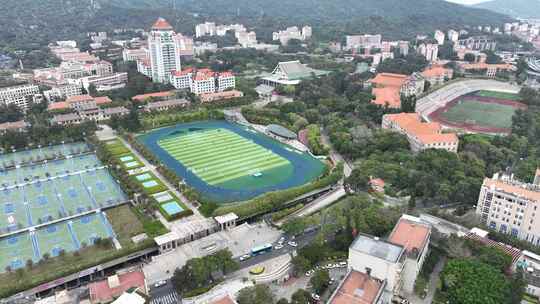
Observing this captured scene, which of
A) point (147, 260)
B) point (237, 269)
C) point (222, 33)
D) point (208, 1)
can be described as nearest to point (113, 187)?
point (147, 260)

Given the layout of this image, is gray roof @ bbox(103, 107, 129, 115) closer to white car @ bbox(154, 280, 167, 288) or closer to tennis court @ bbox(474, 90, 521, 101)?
white car @ bbox(154, 280, 167, 288)

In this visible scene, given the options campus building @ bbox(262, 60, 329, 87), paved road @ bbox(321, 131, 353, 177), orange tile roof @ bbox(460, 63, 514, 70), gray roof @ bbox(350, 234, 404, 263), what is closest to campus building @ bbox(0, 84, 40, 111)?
campus building @ bbox(262, 60, 329, 87)

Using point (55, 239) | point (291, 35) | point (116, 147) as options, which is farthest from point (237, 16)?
point (55, 239)

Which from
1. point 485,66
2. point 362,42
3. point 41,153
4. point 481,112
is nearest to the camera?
point 41,153

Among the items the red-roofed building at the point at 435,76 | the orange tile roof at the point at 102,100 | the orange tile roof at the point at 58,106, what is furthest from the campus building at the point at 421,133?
the orange tile roof at the point at 58,106

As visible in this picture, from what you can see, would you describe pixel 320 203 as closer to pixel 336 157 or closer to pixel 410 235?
pixel 410 235
